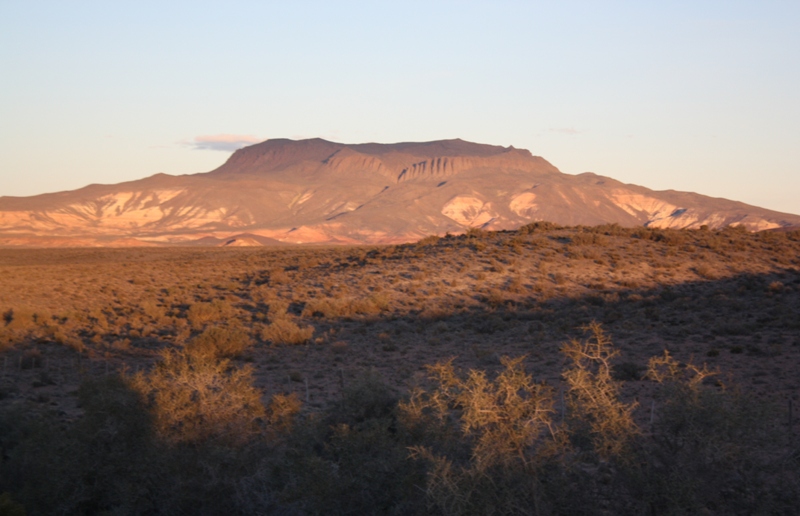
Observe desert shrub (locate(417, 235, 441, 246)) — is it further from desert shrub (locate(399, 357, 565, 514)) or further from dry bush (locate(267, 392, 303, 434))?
desert shrub (locate(399, 357, 565, 514))

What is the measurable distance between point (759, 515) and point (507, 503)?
2.77 m

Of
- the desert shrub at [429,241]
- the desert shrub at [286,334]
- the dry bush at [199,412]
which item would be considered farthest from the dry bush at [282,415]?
the desert shrub at [429,241]

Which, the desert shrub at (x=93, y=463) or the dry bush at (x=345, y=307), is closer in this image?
the desert shrub at (x=93, y=463)

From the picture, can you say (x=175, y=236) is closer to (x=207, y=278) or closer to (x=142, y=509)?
(x=207, y=278)

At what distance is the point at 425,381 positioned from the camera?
64.5 feet

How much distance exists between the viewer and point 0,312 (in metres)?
31.2

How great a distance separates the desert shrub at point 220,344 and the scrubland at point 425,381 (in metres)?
0.08

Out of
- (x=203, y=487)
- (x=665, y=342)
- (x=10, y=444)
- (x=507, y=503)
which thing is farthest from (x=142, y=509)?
(x=665, y=342)

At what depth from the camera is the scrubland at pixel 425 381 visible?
9.20 metres

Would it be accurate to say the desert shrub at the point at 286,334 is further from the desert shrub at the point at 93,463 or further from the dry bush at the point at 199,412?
the desert shrub at the point at 93,463

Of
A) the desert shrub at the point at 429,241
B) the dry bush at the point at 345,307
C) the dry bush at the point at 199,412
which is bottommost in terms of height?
the dry bush at the point at 345,307

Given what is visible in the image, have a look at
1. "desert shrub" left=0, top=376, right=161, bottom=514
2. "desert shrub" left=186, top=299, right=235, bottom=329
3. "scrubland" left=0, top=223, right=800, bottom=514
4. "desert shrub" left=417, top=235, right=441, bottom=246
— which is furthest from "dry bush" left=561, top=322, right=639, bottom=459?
"desert shrub" left=417, top=235, right=441, bottom=246

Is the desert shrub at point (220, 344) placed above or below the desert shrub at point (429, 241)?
below

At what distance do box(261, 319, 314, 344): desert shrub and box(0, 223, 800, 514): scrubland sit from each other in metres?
0.08
